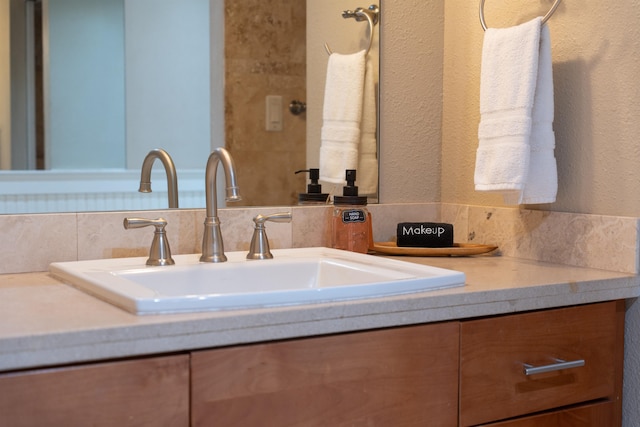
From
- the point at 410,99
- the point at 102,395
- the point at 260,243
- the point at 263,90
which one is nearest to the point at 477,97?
the point at 410,99

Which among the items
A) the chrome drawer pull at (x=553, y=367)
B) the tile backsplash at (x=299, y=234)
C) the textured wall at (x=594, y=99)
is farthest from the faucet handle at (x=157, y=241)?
the textured wall at (x=594, y=99)

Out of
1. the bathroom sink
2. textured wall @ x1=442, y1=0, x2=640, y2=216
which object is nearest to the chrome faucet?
the bathroom sink

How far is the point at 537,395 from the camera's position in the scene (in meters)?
1.32

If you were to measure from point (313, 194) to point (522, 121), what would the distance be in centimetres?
48

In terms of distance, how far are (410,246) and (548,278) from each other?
1.29ft

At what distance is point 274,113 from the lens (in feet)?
5.49

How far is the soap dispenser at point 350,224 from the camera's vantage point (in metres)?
1.64

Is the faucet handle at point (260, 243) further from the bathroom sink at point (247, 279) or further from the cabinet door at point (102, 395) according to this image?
the cabinet door at point (102, 395)

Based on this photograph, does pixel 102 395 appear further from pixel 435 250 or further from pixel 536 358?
pixel 435 250

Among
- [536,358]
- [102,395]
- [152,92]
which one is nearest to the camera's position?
[102,395]

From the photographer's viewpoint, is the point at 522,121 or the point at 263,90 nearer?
the point at 522,121

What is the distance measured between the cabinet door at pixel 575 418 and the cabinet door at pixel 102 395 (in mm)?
547

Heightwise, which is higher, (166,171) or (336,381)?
(166,171)

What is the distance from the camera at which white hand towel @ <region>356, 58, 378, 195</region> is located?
1.81 meters
